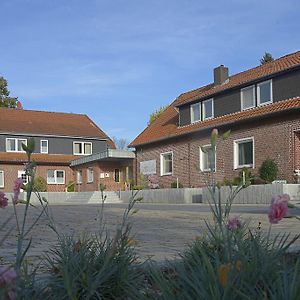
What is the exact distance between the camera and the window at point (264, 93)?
23438 mm

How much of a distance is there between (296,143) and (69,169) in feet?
86.6

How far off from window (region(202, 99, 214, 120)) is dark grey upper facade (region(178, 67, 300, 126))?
0.73 feet

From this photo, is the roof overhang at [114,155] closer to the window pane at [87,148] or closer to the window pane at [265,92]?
the window pane at [87,148]

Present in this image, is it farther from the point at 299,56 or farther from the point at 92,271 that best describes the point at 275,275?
the point at 299,56

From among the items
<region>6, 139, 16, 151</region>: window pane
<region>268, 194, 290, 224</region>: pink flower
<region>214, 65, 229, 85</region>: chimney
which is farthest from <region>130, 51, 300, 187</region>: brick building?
<region>268, 194, 290, 224</region>: pink flower

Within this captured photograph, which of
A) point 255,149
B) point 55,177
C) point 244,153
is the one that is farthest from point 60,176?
Answer: point 255,149

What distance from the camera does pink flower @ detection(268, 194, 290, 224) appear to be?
1.95 meters

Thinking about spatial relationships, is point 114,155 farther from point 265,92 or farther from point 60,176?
point 265,92

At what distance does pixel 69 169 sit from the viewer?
43875 millimetres

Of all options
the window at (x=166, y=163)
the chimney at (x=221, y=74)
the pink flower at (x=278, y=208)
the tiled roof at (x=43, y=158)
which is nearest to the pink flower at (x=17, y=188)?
the pink flower at (x=278, y=208)

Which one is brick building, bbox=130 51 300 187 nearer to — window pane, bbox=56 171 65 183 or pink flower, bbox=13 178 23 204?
window pane, bbox=56 171 65 183

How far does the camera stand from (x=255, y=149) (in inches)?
923

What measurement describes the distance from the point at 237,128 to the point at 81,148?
24.4 metres

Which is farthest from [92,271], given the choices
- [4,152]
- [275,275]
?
[4,152]
